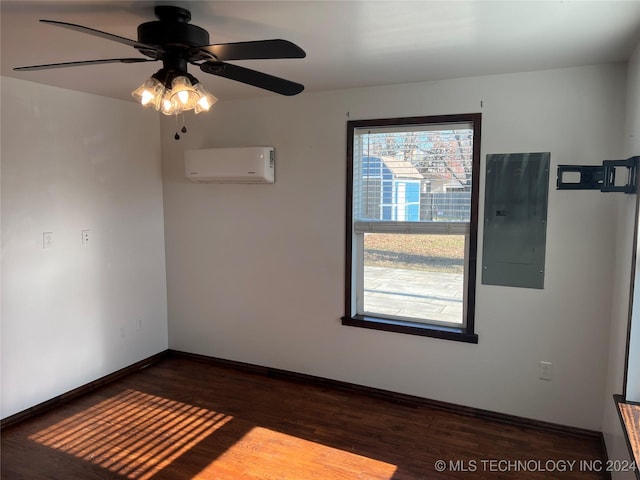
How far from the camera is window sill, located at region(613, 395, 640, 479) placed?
1.68m

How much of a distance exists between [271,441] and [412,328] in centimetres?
123

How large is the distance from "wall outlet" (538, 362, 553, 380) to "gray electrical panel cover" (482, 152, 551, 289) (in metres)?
0.51

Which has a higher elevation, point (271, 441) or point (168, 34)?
point (168, 34)

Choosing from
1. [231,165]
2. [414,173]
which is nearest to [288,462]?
[414,173]

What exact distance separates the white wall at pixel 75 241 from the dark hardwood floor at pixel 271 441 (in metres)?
0.38

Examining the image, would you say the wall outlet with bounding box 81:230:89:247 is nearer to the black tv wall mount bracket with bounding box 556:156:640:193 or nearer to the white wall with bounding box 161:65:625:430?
the white wall with bounding box 161:65:625:430

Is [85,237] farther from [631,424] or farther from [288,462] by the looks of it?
[631,424]

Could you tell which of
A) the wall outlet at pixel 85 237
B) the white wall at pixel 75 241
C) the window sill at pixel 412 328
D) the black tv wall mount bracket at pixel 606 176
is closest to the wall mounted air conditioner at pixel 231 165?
the white wall at pixel 75 241

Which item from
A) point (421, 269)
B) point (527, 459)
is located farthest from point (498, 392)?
point (421, 269)

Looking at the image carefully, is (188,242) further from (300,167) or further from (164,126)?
(300,167)

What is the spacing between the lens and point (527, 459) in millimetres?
2625

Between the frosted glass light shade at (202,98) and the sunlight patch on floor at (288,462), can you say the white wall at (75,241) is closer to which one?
the sunlight patch on floor at (288,462)

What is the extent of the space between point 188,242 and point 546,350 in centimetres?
297

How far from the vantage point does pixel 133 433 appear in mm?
2932
